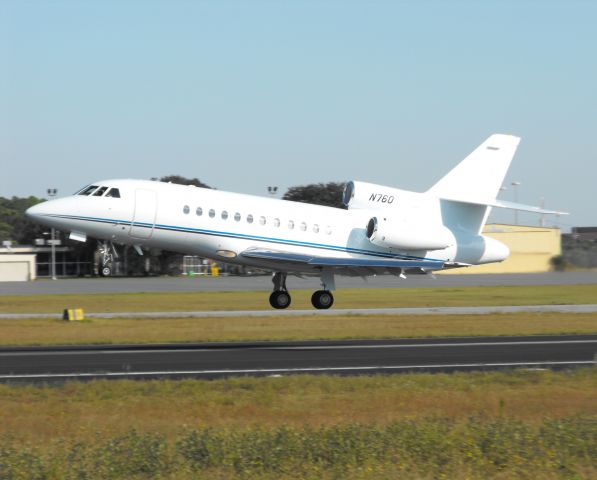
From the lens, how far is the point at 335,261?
26.9 metres

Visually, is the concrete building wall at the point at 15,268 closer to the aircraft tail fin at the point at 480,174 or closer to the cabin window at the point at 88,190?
the cabin window at the point at 88,190

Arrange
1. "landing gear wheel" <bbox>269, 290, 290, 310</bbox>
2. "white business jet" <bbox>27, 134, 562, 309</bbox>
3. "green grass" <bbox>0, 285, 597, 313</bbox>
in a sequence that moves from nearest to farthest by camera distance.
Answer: "white business jet" <bbox>27, 134, 562, 309</bbox> < "landing gear wheel" <bbox>269, 290, 290, 310</bbox> < "green grass" <bbox>0, 285, 597, 313</bbox>

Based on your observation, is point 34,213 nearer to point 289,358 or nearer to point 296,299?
point 289,358

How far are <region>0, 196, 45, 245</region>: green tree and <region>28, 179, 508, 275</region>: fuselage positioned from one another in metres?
60.1

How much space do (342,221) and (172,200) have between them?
5485mm

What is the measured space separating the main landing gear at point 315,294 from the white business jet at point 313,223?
0.03m

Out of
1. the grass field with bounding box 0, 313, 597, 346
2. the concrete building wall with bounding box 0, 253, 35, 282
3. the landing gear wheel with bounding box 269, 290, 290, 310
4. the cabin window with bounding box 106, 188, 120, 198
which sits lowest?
the concrete building wall with bounding box 0, 253, 35, 282

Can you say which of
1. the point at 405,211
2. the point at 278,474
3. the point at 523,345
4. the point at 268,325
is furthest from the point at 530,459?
the point at 268,325

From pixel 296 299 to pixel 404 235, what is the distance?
21349 mm

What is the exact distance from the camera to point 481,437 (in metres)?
11.3

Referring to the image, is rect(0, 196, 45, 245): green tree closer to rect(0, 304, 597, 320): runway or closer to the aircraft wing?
rect(0, 304, 597, 320): runway

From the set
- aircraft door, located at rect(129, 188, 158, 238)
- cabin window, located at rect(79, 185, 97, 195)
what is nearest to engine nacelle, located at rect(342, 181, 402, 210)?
aircraft door, located at rect(129, 188, 158, 238)

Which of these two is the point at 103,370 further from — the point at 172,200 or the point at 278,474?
the point at 278,474

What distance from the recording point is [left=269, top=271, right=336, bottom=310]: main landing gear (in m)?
27.7
